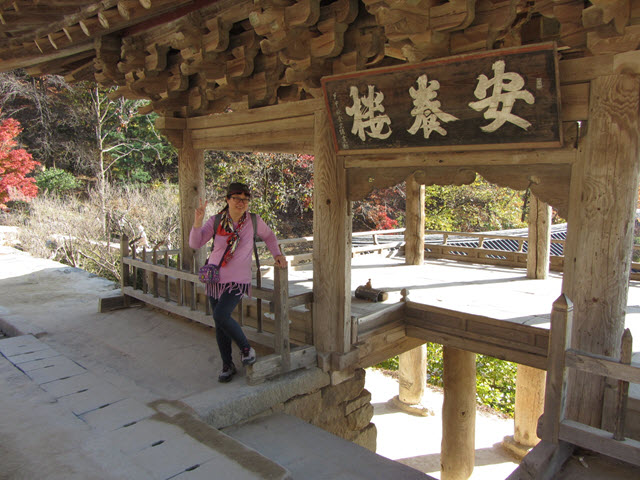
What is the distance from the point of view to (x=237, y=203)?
376 centimetres

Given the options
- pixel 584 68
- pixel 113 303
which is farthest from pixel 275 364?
pixel 113 303

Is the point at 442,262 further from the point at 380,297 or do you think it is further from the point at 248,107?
the point at 248,107

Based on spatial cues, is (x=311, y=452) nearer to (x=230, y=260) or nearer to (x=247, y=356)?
(x=247, y=356)

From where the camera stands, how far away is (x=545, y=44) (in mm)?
2613

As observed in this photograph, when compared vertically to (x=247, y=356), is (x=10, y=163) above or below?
above

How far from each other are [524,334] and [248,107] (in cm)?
365

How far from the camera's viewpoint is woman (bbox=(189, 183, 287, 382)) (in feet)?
12.3

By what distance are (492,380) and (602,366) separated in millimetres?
8785

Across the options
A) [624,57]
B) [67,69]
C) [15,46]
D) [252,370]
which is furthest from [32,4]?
[624,57]

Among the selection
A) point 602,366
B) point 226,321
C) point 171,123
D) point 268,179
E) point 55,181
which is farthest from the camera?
point 55,181

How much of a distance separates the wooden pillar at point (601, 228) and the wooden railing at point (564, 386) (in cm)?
26

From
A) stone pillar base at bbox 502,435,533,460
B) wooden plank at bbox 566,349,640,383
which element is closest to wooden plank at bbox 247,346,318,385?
wooden plank at bbox 566,349,640,383

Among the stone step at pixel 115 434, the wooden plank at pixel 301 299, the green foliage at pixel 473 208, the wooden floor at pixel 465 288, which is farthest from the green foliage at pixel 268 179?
the stone step at pixel 115 434

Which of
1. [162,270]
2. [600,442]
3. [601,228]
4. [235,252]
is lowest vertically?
[600,442]
